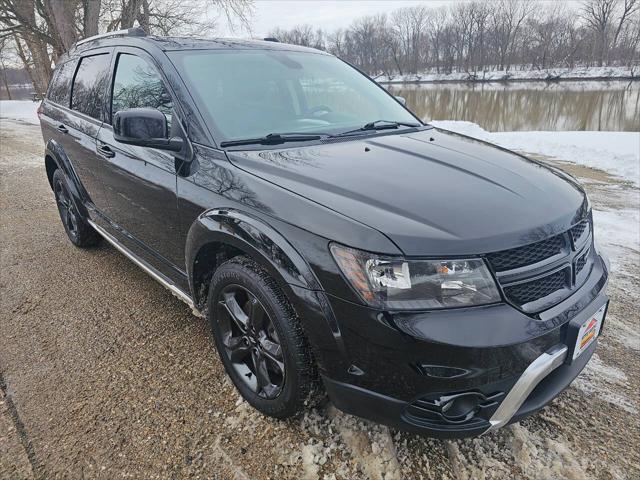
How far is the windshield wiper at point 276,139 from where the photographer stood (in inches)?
89.4

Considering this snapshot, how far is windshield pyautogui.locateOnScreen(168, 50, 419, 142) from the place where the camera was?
243cm

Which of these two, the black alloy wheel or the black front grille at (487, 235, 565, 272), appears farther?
the black alloy wheel

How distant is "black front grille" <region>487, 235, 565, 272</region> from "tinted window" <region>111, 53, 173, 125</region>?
6.11 ft

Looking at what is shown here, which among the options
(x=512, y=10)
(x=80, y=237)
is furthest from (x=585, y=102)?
(x=512, y=10)

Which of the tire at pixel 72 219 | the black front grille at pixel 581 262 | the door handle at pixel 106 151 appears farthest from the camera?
the tire at pixel 72 219

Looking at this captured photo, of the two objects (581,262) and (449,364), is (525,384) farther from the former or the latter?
(581,262)

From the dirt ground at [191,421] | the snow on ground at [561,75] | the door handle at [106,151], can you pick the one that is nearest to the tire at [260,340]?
the dirt ground at [191,421]

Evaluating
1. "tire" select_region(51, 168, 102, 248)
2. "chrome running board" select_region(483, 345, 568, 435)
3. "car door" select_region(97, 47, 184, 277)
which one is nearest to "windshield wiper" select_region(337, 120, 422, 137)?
"car door" select_region(97, 47, 184, 277)

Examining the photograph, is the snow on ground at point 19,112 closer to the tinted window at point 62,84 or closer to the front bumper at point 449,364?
the tinted window at point 62,84

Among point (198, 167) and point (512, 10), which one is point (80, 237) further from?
point (512, 10)

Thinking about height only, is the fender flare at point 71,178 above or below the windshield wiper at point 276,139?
below

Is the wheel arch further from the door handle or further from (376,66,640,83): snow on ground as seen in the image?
(376,66,640,83): snow on ground

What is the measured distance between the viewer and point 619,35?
68.2m

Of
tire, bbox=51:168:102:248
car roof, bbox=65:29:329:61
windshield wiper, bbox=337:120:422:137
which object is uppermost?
car roof, bbox=65:29:329:61
